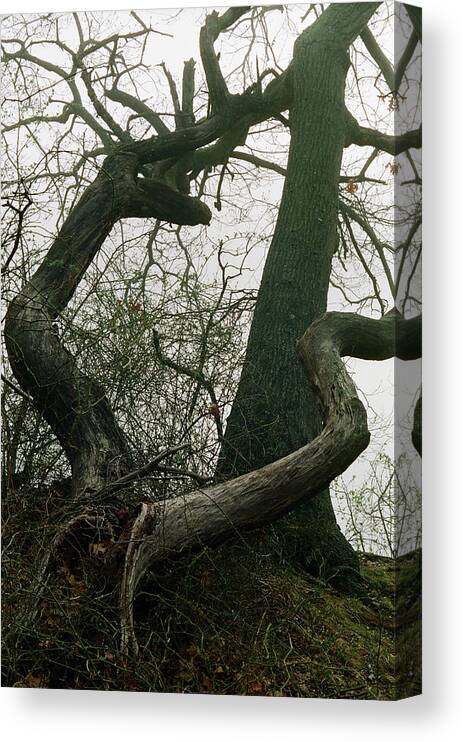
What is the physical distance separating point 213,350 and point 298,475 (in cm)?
67

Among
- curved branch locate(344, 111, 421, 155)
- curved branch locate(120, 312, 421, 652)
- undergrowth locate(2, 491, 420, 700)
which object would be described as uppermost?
curved branch locate(344, 111, 421, 155)

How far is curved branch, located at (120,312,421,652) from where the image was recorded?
20.7ft

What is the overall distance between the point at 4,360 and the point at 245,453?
121 cm

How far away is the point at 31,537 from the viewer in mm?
6688

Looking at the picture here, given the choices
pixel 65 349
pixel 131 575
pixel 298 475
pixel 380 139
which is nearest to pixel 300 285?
pixel 380 139

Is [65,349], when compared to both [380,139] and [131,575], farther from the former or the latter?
[380,139]

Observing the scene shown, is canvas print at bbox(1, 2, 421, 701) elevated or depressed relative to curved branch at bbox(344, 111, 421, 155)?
depressed

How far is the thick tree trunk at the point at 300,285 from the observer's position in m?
6.41

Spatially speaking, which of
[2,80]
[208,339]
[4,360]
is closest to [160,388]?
[208,339]

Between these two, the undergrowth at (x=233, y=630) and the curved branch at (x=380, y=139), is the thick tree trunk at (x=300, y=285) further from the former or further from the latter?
the undergrowth at (x=233, y=630)

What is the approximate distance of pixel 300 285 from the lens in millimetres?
6512

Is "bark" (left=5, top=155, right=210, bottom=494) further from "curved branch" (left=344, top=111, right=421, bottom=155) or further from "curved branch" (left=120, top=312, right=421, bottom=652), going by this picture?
"curved branch" (left=344, top=111, right=421, bottom=155)

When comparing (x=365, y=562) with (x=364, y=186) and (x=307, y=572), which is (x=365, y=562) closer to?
(x=307, y=572)

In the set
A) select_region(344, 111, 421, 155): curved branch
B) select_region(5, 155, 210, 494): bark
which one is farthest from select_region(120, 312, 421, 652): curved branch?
select_region(344, 111, 421, 155): curved branch
